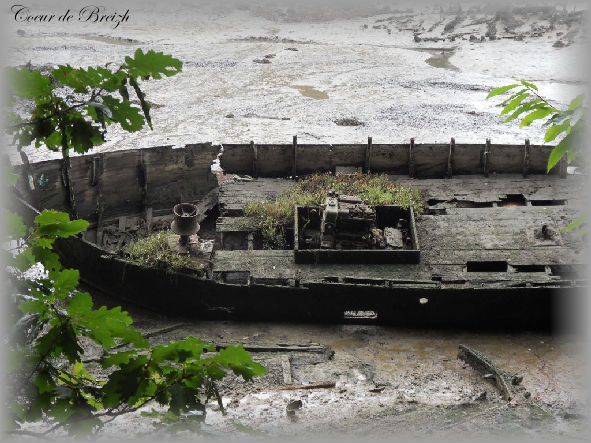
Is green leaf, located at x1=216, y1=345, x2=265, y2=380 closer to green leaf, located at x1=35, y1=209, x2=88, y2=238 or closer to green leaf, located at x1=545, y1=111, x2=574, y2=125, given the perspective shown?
green leaf, located at x1=35, y1=209, x2=88, y2=238

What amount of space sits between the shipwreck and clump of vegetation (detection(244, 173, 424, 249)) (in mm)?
267

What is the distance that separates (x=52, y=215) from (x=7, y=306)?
1.43ft

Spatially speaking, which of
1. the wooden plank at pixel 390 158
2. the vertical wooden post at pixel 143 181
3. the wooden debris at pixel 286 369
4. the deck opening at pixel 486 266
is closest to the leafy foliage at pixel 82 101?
the wooden debris at pixel 286 369

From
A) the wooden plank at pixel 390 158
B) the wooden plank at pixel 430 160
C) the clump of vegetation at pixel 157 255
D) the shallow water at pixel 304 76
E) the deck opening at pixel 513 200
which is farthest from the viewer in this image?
the shallow water at pixel 304 76

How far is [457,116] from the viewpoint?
26297mm

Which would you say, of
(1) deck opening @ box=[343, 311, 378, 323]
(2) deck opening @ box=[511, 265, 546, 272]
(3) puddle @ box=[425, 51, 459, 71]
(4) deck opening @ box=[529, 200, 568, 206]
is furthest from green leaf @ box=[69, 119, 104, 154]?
(3) puddle @ box=[425, 51, 459, 71]

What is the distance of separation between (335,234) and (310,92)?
17288 millimetres

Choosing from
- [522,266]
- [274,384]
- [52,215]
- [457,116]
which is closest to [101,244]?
[274,384]

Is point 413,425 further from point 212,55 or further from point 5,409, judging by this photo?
point 212,55

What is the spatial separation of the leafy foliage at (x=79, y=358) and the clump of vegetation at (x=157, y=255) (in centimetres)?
953

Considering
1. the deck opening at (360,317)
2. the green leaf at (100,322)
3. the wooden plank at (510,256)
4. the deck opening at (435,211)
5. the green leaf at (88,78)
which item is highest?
the green leaf at (88,78)

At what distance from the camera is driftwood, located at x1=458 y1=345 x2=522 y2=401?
426 inches

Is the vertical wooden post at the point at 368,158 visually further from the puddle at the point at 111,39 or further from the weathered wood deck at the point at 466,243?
the puddle at the point at 111,39

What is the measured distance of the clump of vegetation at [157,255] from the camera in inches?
484
